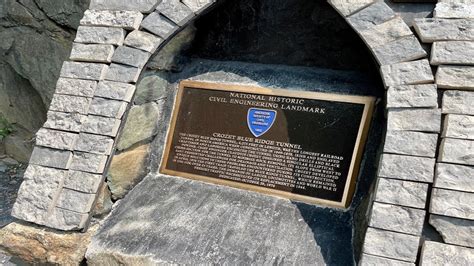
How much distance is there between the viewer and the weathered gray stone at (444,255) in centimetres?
204

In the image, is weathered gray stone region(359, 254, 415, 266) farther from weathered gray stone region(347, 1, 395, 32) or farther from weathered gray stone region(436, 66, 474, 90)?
weathered gray stone region(347, 1, 395, 32)

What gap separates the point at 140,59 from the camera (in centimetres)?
293

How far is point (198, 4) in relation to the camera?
2891 millimetres

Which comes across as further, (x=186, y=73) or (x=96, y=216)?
(x=186, y=73)

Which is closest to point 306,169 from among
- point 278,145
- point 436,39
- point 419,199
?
point 278,145

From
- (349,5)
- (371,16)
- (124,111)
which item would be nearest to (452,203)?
(371,16)

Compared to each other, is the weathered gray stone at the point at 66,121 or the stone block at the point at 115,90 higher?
the stone block at the point at 115,90

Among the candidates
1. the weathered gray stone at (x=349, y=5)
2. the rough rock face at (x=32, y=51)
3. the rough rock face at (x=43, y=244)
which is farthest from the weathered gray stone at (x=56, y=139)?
the rough rock face at (x=32, y=51)

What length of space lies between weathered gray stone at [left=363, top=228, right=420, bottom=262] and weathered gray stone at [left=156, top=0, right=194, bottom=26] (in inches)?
78.6

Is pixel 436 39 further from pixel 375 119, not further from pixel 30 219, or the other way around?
pixel 30 219

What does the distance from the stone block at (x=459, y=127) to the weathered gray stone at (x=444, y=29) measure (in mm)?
485

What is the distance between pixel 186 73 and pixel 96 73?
89 centimetres

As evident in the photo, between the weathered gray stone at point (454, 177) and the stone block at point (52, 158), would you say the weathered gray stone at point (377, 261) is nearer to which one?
the weathered gray stone at point (454, 177)

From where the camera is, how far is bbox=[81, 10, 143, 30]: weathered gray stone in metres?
2.97
